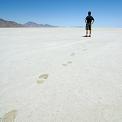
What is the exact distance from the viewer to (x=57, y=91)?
10.7ft

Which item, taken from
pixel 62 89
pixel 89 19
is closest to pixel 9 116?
pixel 62 89

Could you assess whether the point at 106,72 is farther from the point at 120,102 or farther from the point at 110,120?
the point at 110,120

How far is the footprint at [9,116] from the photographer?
2.51 metres

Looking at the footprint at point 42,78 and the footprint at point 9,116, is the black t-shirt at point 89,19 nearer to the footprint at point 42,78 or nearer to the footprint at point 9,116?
the footprint at point 42,78

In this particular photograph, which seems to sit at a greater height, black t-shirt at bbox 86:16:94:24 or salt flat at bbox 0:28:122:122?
black t-shirt at bbox 86:16:94:24

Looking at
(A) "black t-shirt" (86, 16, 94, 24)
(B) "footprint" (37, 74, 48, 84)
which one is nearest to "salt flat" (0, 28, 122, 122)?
(B) "footprint" (37, 74, 48, 84)

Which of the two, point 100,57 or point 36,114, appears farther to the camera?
point 100,57

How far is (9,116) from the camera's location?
103 inches

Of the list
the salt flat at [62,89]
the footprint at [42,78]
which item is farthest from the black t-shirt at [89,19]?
the footprint at [42,78]

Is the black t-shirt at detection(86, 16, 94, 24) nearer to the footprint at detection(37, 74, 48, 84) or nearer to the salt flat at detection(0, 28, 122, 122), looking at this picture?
the salt flat at detection(0, 28, 122, 122)

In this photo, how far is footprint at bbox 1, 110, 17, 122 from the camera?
251 centimetres

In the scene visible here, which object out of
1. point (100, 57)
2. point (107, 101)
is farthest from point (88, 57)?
point (107, 101)

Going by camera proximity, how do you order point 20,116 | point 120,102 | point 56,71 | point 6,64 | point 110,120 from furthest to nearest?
point 6,64, point 56,71, point 120,102, point 20,116, point 110,120

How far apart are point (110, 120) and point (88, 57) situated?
9.76 feet
